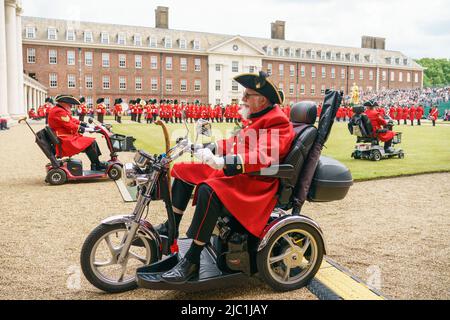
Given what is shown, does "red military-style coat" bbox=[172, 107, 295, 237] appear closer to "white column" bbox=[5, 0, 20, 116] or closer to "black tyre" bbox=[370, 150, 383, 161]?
"black tyre" bbox=[370, 150, 383, 161]

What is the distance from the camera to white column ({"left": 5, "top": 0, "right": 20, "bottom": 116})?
2973 centimetres

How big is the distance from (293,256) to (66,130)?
6541 mm

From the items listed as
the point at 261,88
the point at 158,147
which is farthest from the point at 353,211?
the point at 158,147

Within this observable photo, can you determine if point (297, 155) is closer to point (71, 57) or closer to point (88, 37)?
point (71, 57)

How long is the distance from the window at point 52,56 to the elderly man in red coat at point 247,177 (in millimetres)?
58815

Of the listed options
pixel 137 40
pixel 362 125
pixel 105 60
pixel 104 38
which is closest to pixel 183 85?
pixel 137 40

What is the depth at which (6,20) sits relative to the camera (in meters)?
29.6

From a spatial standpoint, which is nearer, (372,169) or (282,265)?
(282,265)

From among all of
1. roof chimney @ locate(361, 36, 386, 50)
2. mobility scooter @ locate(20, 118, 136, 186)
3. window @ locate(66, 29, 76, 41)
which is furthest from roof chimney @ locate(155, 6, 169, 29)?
mobility scooter @ locate(20, 118, 136, 186)

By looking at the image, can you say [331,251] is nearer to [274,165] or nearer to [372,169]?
[274,165]

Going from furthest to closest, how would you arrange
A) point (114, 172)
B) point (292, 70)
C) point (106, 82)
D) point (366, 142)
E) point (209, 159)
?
point (292, 70), point (106, 82), point (366, 142), point (114, 172), point (209, 159)

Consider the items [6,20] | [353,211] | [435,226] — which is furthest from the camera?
[6,20]

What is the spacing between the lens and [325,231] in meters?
5.16

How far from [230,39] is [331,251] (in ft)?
206
